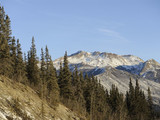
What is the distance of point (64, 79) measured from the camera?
62.0 meters

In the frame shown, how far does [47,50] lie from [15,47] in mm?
9078

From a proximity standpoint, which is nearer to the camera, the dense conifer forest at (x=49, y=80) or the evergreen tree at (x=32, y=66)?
the dense conifer forest at (x=49, y=80)

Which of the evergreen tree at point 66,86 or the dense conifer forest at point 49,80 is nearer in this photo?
the dense conifer forest at point 49,80

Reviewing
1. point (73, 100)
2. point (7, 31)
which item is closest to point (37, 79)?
point (73, 100)

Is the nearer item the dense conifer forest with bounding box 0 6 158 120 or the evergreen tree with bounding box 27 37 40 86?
the dense conifer forest with bounding box 0 6 158 120

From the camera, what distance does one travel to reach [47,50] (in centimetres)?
6159

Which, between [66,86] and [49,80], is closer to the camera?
[49,80]

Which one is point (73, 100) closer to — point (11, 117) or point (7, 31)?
point (7, 31)

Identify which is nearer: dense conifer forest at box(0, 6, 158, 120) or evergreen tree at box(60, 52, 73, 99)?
dense conifer forest at box(0, 6, 158, 120)

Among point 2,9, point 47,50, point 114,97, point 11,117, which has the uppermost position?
point 2,9

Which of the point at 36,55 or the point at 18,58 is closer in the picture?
the point at 18,58

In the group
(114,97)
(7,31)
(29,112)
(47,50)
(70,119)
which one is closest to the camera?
(29,112)

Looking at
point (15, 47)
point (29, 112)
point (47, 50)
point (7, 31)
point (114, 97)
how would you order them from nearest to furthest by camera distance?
point (29, 112) → point (7, 31) → point (15, 47) → point (47, 50) → point (114, 97)

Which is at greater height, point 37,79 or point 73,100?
point 37,79
